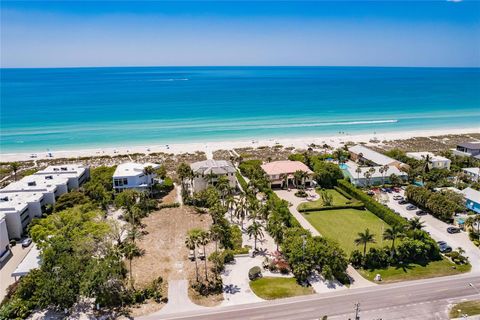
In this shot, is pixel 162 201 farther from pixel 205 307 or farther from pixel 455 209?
pixel 455 209

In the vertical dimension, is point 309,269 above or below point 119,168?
below

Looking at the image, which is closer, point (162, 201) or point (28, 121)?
point (162, 201)

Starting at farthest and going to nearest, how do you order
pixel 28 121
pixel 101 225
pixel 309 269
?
pixel 28 121 < pixel 101 225 < pixel 309 269

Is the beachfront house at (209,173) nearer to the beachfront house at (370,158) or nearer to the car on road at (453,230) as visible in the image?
the beachfront house at (370,158)

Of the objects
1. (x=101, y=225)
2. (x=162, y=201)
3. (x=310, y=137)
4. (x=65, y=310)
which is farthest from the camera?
(x=310, y=137)

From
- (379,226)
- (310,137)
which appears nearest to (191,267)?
(379,226)

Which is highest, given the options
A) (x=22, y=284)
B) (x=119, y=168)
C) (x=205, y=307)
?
(x=119, y=168)
